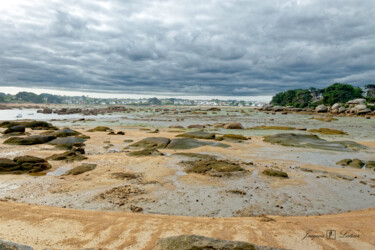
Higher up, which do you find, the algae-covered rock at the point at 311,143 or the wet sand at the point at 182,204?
the algae-covered rock at the point at 311,143

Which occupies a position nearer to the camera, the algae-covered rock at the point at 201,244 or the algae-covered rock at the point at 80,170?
the algae-covered rock at the point at 201,244

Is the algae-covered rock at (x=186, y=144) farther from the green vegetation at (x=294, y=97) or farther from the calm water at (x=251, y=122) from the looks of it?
the green vegetation at (x=294, y=97)

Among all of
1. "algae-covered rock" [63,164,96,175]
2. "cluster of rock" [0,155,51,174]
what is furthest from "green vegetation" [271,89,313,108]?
"cluster of rock" [0,155,51,174]

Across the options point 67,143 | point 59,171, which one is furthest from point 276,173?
point 67,143

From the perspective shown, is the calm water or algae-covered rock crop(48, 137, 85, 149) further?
the calm water

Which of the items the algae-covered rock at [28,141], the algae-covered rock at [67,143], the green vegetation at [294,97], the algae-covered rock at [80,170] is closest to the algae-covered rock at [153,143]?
the algae-covered rock at [67,143]

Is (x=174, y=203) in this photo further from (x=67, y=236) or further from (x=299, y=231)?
(x=299, y=231)

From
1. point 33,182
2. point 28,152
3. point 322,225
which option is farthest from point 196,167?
point 28,152

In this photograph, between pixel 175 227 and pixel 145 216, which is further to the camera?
pixel 145 216

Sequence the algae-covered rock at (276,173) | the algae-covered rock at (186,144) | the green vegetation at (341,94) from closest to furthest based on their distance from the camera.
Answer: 1. the algae-covered rock at (276,173)
2. the algae-covered rock at (186,144)
3. the green vegetation at (341,94)

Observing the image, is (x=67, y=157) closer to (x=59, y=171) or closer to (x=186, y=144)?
(x=59, y=171)

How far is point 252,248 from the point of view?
12.5ft

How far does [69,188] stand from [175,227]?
476 centimetres

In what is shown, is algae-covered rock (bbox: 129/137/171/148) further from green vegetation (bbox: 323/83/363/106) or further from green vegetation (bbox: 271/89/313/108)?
green vegetation (bbox: 271/89/313/108)
